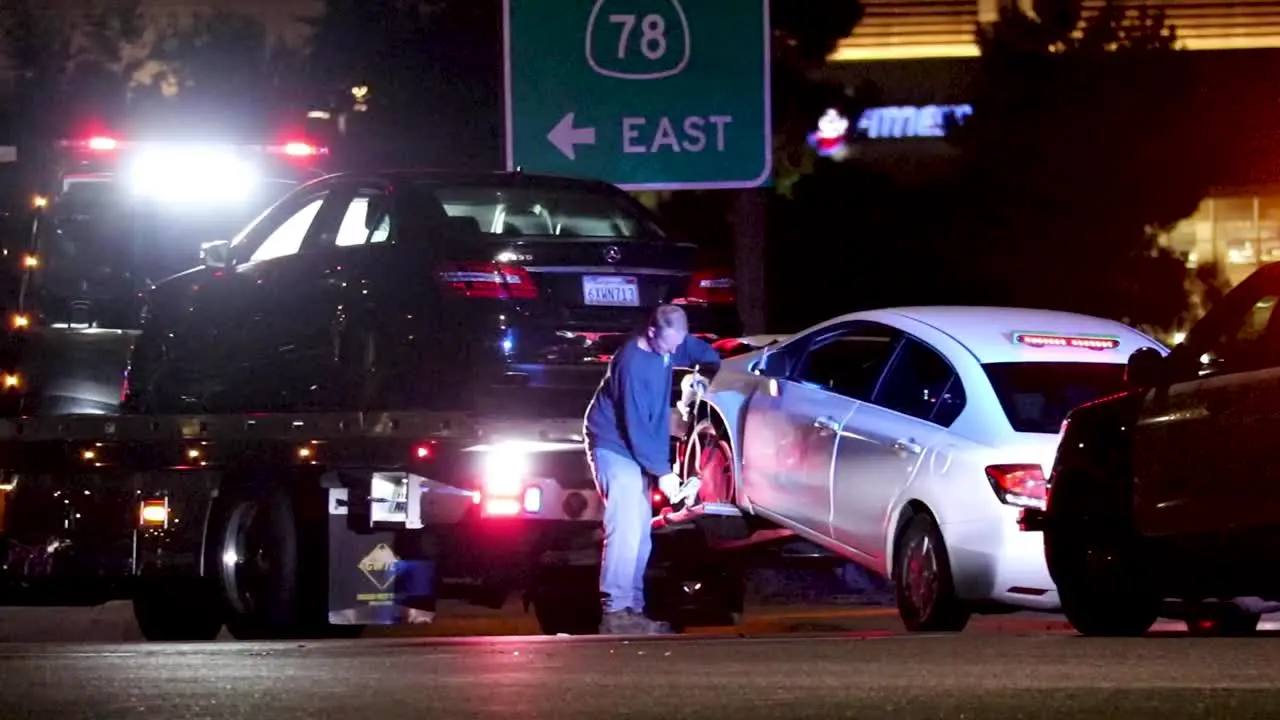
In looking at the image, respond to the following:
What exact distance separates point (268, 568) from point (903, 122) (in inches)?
935

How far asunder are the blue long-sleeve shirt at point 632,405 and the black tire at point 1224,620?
2761 millimetres

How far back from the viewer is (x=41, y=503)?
41.7 ft

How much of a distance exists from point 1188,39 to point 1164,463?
26.6 meters

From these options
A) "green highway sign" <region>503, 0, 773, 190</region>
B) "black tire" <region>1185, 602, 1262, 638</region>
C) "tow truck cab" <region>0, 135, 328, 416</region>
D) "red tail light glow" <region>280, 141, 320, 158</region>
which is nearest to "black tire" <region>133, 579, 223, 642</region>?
"tow truck cab" <region>0, 135, 328, 416</region>

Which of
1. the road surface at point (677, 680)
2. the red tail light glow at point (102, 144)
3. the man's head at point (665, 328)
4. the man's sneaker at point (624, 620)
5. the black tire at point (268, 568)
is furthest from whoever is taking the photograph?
the red tail light glow at point (102, 144)

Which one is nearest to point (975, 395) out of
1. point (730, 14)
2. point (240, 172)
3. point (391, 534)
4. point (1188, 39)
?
point (391, 534)

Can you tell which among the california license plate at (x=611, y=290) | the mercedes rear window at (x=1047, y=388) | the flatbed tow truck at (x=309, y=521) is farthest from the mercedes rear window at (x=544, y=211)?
the mercedes rear window at (x=1047, y=388)

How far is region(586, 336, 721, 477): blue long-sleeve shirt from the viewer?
11641 millimetres

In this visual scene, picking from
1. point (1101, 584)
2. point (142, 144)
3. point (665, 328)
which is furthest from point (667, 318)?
point (142, 144)

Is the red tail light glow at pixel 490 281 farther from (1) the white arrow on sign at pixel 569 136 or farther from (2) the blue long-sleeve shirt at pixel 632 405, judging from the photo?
(1) the white arrow on sign at pixel 569 136

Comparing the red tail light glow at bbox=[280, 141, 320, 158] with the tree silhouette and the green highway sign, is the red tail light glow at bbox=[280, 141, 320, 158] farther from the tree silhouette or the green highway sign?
the tree silhouette

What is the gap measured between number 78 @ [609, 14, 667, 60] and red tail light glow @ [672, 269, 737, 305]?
3.27m

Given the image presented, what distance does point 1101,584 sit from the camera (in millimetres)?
9953

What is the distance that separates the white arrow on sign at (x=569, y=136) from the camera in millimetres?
15461
